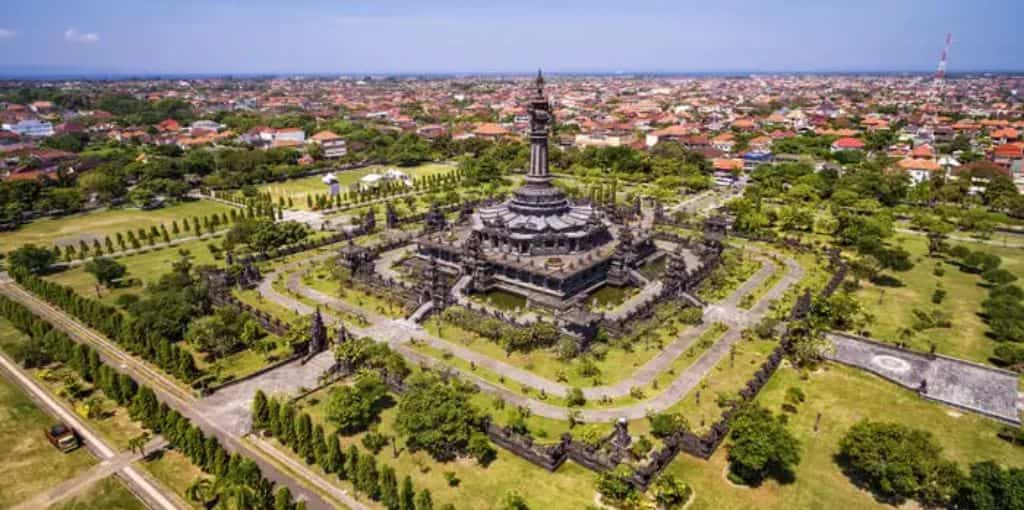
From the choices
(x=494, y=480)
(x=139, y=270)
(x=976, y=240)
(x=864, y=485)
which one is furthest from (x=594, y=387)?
(x=976, y=240)

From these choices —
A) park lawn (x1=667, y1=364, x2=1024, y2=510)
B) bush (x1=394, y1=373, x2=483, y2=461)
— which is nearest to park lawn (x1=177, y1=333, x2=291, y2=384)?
bush (x1=394, y1=373, x2=483, y2=461)

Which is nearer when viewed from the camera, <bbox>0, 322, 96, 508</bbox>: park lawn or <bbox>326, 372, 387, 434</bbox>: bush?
<bbox>0, 322, 96, 508</bbox>: park lawn

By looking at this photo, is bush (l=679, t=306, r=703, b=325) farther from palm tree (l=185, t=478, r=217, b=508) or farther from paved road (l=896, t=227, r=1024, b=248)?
paved road (l=896, t=227, r=1024, b=248)

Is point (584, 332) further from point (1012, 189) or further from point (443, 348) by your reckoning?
point (1012, 189)

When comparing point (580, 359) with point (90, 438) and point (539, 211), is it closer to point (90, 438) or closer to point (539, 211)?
point (539, 211)

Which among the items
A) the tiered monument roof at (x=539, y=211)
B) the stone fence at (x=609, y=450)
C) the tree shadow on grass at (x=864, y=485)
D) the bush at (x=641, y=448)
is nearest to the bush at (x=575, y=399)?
the stone fence at (x=609, y=450)

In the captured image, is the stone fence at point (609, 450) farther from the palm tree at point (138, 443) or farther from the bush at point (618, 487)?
the palm tree at point (138, 443)
